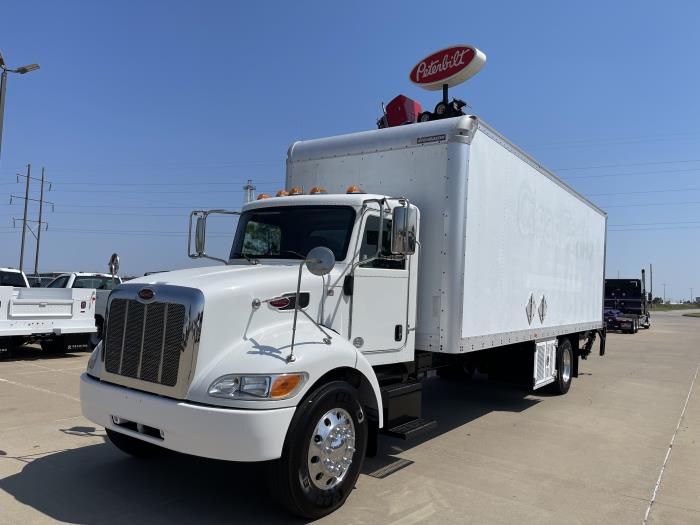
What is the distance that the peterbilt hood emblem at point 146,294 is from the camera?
13.3 ft

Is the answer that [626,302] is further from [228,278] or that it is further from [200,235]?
[228,278]

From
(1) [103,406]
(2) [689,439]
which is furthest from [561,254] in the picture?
(1) [103,406]

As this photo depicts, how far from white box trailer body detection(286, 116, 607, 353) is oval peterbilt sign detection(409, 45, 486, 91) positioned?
1362 millimetres

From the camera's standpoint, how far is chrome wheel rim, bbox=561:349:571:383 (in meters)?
9.40

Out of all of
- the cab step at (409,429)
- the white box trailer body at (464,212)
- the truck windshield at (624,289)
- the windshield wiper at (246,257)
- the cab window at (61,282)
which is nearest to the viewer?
the cab step at (409,429)

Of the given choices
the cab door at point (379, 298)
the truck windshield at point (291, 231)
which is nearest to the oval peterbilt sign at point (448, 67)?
the cab door at point (379, 298)

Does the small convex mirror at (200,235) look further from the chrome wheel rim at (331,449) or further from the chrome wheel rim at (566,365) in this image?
the chrome wheel rim at (566,365)

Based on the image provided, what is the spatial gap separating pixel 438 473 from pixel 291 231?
262 cm

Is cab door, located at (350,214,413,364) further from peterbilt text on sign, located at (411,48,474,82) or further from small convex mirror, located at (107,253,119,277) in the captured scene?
peterbilt text on sign, located at (411,48,474,82)

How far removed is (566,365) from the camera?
381 inches

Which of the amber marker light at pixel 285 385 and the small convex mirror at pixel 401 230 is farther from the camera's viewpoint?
the small convex mirror at pixel 401 230

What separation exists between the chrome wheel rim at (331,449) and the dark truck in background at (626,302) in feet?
90.1

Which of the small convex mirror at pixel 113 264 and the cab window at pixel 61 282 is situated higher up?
the small convex mirror at pixel 113 264

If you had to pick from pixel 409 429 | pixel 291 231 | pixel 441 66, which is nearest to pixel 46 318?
pixel 291 231
